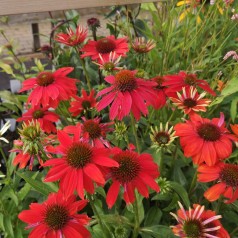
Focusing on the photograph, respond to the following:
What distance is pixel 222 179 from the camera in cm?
52

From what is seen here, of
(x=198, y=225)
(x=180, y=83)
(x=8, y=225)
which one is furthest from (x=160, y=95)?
(x=8, y=225)

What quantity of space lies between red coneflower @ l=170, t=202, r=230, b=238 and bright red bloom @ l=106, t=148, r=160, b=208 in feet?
0.19

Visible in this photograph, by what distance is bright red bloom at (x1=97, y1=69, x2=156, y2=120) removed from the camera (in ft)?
1.77

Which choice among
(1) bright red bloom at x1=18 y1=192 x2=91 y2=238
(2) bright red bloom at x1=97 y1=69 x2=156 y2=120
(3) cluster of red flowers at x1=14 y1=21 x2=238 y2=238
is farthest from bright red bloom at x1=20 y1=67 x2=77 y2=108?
(1) bright red bloom at x1=18 y1=192 x2=91 y2=238

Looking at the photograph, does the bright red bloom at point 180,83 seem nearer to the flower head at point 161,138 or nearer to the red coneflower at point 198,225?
the flower head at point 161,138

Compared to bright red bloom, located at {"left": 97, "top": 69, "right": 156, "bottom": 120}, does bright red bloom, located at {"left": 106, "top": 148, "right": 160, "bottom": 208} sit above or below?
below

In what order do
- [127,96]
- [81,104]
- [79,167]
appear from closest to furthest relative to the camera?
[79,167] < [127,96] < [81,104]

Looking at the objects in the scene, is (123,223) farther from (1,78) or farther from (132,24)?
(1,78)

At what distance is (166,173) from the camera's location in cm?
73

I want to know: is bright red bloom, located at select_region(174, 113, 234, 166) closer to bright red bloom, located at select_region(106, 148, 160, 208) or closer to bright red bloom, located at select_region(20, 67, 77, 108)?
bright red bloom, located at select_region(106, 148, 160, 208)

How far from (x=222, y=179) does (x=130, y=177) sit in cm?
15

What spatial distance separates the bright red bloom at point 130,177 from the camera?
1.54ft

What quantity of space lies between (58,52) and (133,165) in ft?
2.42

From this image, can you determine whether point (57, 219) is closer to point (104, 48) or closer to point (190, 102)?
point (190, 102)
